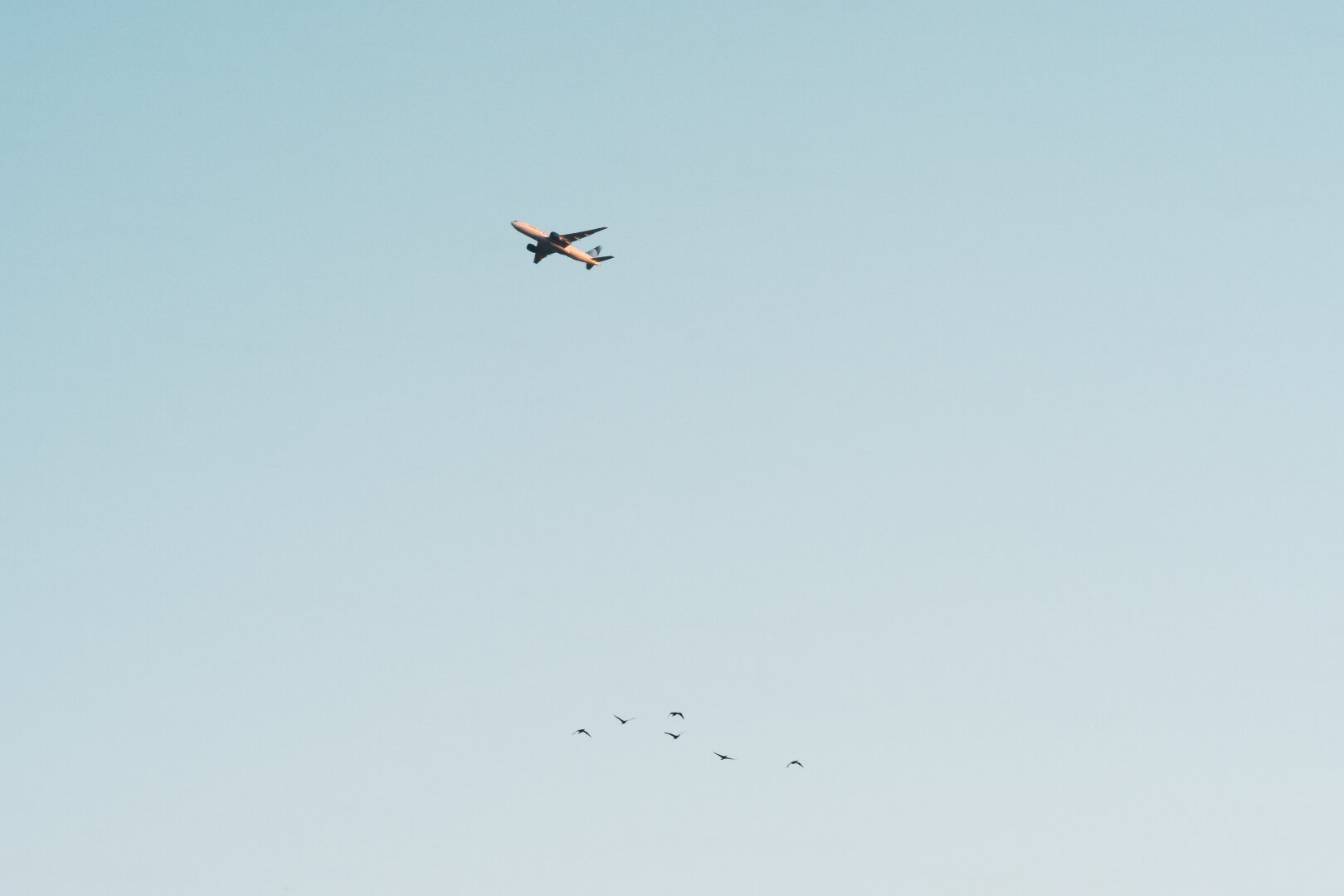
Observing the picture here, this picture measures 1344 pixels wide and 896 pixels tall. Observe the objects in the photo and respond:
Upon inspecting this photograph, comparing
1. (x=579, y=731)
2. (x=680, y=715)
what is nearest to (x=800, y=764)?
(x=680, y=715)

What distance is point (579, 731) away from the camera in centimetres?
13762

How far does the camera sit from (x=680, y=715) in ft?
457

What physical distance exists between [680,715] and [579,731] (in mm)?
9887

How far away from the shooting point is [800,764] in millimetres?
136250

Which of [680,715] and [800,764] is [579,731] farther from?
[800,764]

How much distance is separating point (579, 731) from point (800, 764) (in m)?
21.2
